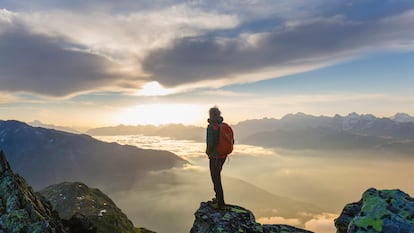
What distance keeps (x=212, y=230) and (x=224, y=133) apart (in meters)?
6.37

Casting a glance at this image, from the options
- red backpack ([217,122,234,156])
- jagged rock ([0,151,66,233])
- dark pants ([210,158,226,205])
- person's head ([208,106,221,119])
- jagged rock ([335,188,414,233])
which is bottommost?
jagged rock ([0,151,66,233])

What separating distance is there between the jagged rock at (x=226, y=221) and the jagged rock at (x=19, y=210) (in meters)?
11.9

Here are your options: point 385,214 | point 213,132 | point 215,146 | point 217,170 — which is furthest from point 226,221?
point 385,214

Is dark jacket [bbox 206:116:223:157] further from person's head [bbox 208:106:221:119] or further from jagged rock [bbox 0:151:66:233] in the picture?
jagged rock [bbox 0:151:66:233]

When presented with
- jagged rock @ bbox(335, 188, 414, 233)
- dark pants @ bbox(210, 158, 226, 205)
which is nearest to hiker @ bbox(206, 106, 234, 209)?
dark pants @ bbox(210, 158, 226, 205)

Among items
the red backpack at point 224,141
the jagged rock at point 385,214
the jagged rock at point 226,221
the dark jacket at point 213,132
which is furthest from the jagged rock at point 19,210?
the jagged rock at point 385,214

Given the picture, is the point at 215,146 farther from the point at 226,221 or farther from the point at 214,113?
the point at 226,221

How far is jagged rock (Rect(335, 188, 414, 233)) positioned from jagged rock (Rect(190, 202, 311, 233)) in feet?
21.9

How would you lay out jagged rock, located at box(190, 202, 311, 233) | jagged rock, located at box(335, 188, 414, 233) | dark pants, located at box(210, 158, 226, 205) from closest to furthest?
1. jagged rock, located at box(335, 188, 414, 233)
2. jagged rock, located at box(190, 202, 311, 233)
3. dark pants, located at box(210, 158, 226, 205)

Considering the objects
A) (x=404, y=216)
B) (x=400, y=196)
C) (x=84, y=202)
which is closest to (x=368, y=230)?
(x=404, y=216)

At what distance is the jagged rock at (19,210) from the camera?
23.3m

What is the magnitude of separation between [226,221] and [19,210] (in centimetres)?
1704

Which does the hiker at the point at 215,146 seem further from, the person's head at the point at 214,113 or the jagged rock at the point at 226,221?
the jagged rock at the point at 226,221

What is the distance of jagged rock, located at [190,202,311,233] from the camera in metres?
19.9
